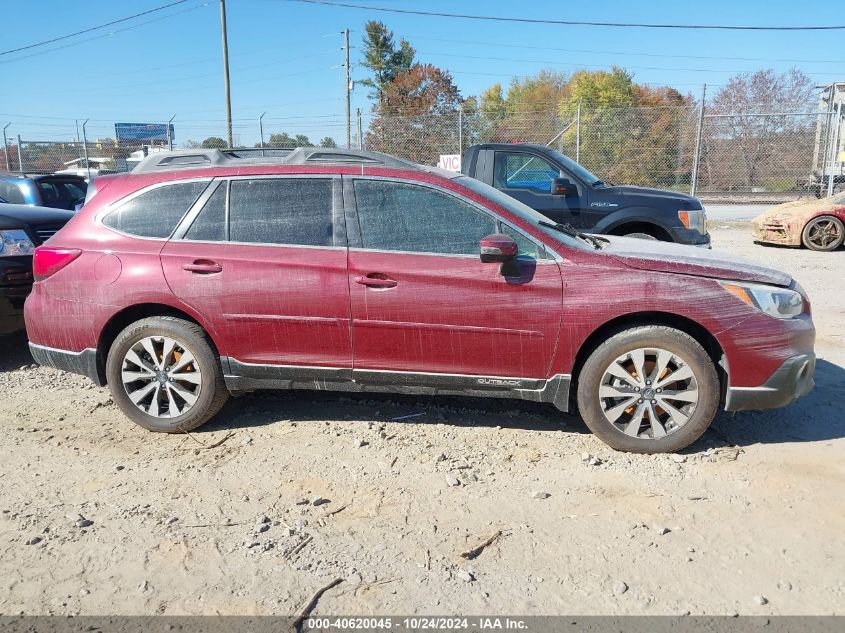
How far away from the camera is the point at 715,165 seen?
63.6 feet

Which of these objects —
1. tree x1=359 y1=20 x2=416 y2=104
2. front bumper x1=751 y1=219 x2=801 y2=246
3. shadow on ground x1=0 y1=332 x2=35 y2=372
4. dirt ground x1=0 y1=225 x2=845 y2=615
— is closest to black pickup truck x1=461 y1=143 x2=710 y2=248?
dirt ground x1=0 y1=225 x2=845 y2=615

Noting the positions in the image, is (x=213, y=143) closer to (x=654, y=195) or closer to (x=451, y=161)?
(x=451, y=161)

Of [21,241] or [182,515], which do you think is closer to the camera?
[182,515]

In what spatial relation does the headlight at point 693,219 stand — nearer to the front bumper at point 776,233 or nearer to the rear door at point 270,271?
the front bumper at point 776,233

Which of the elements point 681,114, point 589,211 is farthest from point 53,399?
point 681,114

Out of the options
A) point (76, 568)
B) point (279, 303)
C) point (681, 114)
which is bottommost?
point (76, 568)

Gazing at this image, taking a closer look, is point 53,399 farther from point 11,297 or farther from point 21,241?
point 21,241

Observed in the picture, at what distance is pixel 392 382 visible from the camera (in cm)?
421

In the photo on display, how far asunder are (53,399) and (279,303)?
2280mm

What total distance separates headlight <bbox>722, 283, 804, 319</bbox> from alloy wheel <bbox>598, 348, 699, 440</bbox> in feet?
1.66

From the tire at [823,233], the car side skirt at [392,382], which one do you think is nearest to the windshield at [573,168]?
the car side skirt at [392,382]

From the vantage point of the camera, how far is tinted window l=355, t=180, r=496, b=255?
4.07m

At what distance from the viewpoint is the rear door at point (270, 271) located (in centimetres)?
414

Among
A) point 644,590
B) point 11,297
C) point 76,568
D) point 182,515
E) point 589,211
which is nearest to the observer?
point 644,590
